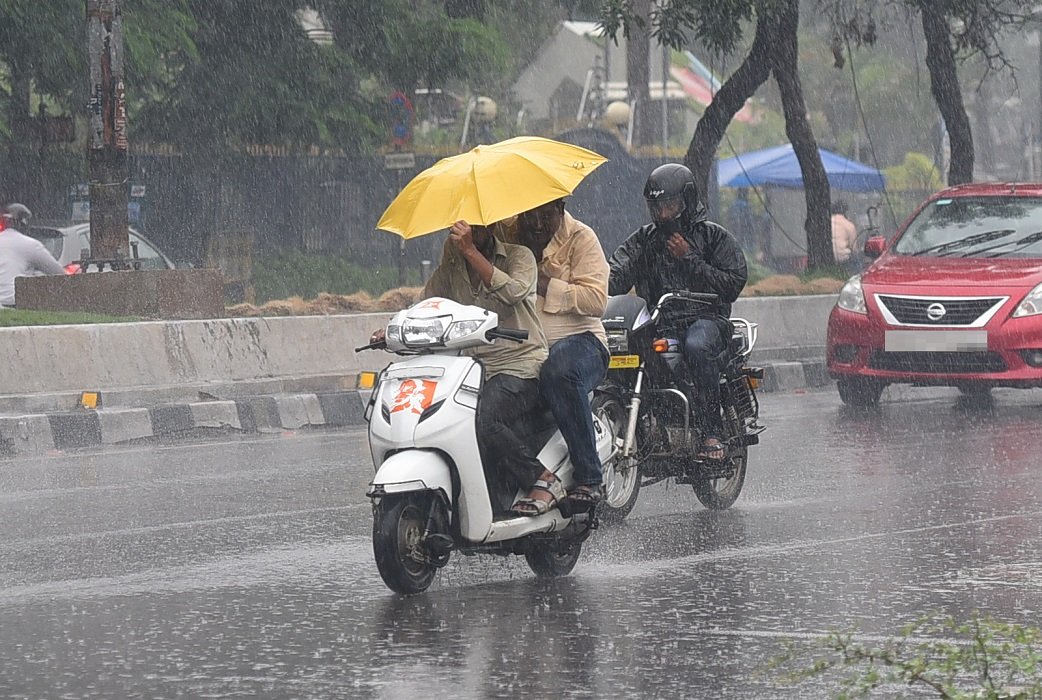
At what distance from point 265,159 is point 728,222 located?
1377 cm

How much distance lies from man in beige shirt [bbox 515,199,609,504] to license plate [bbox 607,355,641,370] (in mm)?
1071

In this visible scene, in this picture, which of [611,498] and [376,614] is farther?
[611,498]

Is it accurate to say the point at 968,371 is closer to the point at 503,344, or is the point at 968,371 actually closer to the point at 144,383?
the point at 144,383

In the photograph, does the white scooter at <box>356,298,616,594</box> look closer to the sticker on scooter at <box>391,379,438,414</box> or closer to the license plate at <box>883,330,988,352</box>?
the sticker on scooter at <box>391,379,438,414</box>

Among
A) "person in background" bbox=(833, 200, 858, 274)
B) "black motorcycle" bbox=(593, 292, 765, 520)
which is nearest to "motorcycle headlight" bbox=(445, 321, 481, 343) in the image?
"black motorcycle" bbox=(593, 292, 765, 520)

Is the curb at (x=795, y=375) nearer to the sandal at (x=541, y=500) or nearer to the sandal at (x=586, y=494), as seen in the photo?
the sandal at (x=586, y=494)

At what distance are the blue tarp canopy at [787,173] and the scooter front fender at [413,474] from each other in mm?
31963

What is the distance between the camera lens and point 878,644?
5.95 metres

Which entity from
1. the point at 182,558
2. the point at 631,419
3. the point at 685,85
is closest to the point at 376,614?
the point at 182,558

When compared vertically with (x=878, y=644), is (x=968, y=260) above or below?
above

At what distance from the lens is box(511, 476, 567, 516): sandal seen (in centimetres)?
700

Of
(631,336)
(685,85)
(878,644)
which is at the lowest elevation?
(878,644)

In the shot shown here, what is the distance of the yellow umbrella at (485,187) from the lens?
694 cm

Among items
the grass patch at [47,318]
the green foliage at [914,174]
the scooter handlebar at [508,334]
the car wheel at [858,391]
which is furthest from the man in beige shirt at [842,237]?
the scooter handlebar at [508,334]
